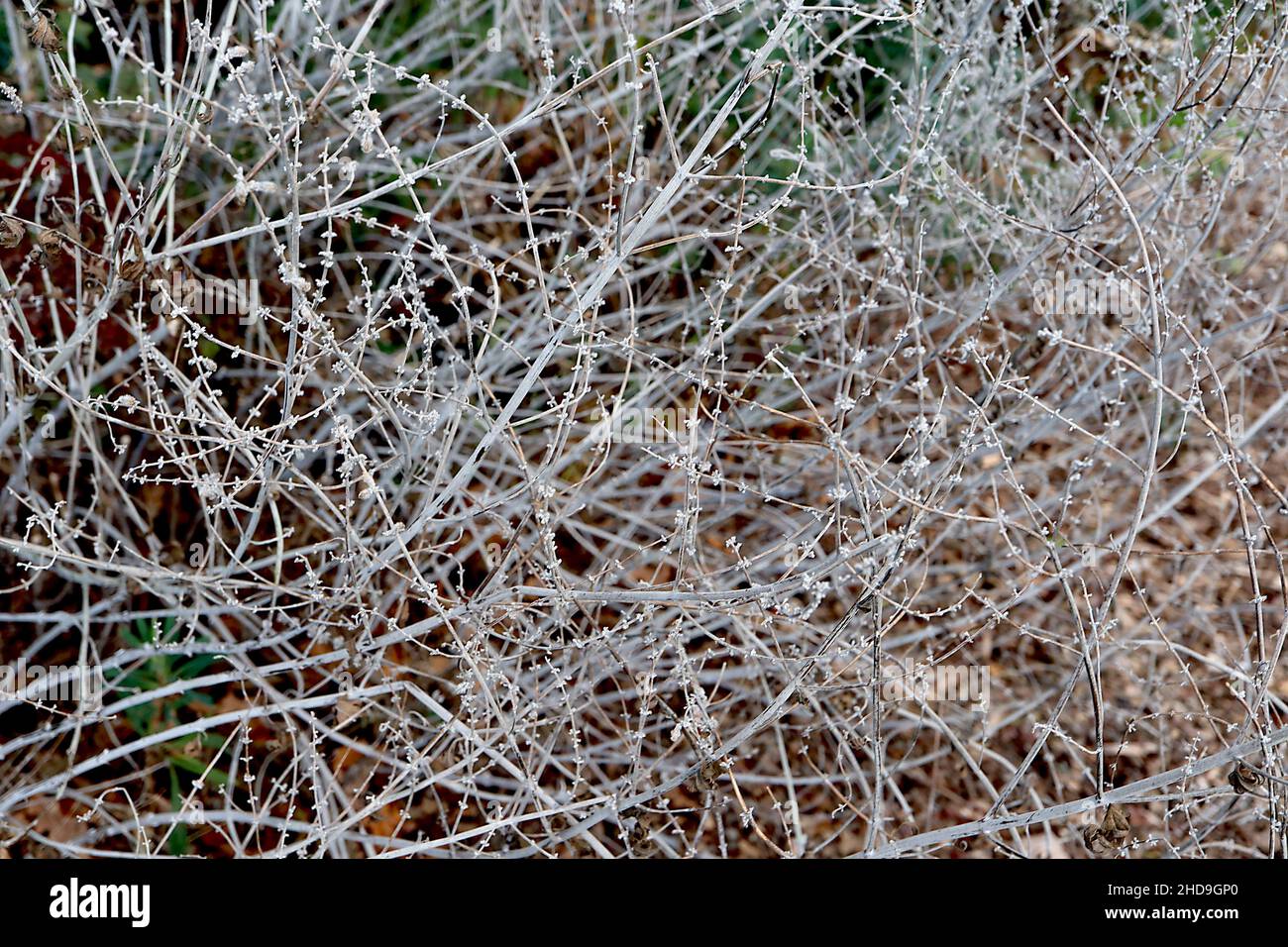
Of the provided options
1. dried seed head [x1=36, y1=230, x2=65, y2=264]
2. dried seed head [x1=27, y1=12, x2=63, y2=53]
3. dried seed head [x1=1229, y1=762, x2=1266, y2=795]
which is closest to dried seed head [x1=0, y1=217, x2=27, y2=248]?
dried seed head [x1=36, y1=230, x2=65, y2=264]

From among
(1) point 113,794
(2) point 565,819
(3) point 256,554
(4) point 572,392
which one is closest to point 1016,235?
(4) point 572,392

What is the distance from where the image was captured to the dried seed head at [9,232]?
2.15 metres

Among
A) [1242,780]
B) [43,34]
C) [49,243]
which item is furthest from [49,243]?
[1242,780]

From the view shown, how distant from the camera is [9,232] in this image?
220 cm

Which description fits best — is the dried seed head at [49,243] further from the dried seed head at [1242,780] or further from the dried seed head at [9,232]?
the dried seed head at [1242,780]

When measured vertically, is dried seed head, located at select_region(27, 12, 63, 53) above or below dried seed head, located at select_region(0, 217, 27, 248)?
above

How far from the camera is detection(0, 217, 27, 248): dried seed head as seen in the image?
2.15m

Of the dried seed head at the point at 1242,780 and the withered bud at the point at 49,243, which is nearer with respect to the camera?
the dried seed head at the point at 1242,780

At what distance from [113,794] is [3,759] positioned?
0.28 m

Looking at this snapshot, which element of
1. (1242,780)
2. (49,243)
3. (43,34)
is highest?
(43,34)

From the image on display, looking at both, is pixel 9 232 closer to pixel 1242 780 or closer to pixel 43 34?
pixel 43 34

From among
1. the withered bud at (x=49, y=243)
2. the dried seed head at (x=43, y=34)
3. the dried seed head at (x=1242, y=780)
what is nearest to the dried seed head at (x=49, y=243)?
the withered bud at (x=49, y=243)

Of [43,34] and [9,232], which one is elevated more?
[43,34]

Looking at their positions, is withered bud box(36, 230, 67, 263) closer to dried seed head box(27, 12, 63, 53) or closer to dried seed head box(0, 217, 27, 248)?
dried seed head box(0, 217, 27, 248)
